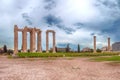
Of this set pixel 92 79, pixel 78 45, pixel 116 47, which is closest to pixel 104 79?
pixel 92 79

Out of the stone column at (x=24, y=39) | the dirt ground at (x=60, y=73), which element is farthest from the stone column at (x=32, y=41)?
the dirt ground at (x=60, y=73)

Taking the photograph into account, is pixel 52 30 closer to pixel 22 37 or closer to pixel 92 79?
pixel 22 37

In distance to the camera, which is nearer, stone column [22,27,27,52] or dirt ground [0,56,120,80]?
dirt ground [0,56,120,80]

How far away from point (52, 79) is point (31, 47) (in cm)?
6254

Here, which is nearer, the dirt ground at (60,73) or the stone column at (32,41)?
the dirt ground at (60,73)

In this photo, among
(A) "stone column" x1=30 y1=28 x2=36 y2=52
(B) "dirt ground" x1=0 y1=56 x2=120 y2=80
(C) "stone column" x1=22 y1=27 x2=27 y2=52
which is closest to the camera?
(B) "dirt ground" x1=0 y1=56 x2=120 y2=80

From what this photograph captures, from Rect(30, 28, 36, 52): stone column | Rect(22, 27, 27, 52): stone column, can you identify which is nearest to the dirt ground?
Rect(22, 27, 27, 52): stone column

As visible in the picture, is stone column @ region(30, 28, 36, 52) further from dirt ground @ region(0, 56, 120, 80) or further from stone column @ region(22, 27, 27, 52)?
dirt ground @ region(0, 56, 120, 80)

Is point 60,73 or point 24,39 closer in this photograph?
point 60,73

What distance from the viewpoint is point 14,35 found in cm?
7144

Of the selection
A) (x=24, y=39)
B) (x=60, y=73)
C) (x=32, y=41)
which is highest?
(x=24, y=39)

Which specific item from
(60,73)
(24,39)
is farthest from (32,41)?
(60,73)

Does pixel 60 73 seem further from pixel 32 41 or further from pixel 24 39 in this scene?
pixel 32 41

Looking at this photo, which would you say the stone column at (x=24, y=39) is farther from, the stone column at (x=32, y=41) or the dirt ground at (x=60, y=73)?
the dirt ground at (x=60, y=73)
